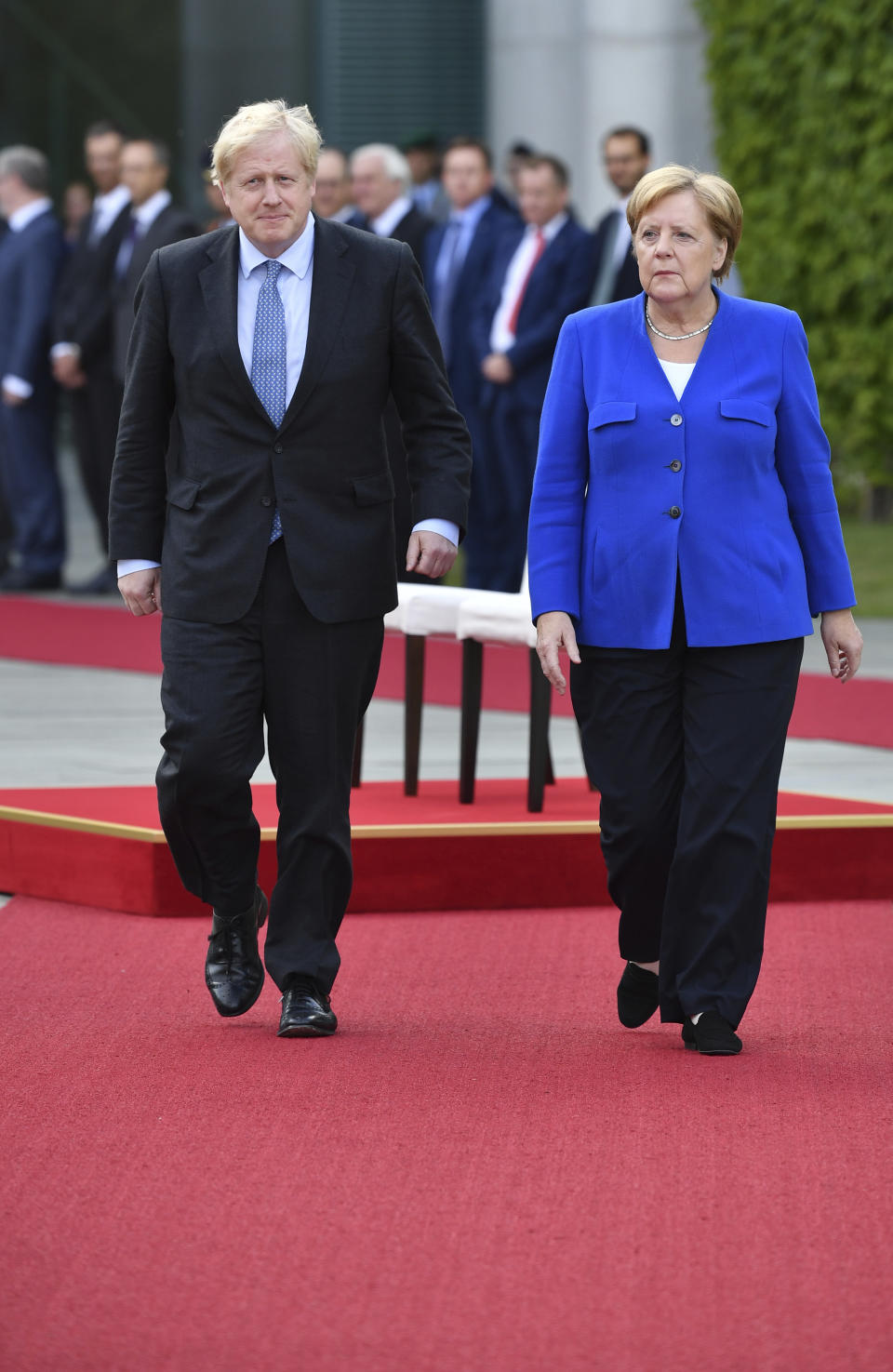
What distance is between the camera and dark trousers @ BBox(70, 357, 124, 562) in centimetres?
1141

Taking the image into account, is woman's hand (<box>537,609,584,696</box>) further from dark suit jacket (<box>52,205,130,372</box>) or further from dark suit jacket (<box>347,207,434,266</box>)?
dark suit jacket (<box>52,205,130,372</box>)

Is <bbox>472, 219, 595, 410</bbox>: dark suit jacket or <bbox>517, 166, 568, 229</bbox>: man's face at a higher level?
<bbox>517, 166, 568, 229</bbox>: man's face

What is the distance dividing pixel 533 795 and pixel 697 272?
81.4 inches

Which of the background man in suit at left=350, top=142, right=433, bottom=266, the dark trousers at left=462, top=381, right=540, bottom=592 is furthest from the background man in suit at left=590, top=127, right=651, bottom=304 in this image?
the background man in suit at left=350, top=142, right=433, bottom=266

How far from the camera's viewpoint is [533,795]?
19.5 feet

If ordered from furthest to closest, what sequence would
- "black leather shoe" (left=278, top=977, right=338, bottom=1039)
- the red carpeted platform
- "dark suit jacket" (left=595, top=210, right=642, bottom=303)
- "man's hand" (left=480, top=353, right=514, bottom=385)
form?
"man's hand" (left=480, top=353, right=514, bottom=385), "dark suit jacket" (left=595, top=210, right=642, bottom=303), the red carpeted platform, "black leather shoe" (left=278, top=977, right=338, bottom=1039)

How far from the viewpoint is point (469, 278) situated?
1068cm

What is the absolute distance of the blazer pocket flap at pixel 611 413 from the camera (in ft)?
13.7

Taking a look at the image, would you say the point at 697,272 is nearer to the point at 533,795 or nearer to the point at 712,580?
the point at 712,580

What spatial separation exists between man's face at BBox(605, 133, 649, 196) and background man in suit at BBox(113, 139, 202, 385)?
2.02m

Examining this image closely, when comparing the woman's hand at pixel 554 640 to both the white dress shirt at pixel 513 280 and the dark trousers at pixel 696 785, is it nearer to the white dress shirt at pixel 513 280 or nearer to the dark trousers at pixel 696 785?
the dark trousers at pixel 696 785

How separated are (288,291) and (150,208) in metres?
6.91

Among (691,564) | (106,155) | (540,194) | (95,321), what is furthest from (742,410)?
(106,155)

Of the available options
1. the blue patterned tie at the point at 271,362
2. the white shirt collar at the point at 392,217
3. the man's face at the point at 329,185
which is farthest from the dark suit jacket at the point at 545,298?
the blue patterned tie at the point at 271,362
